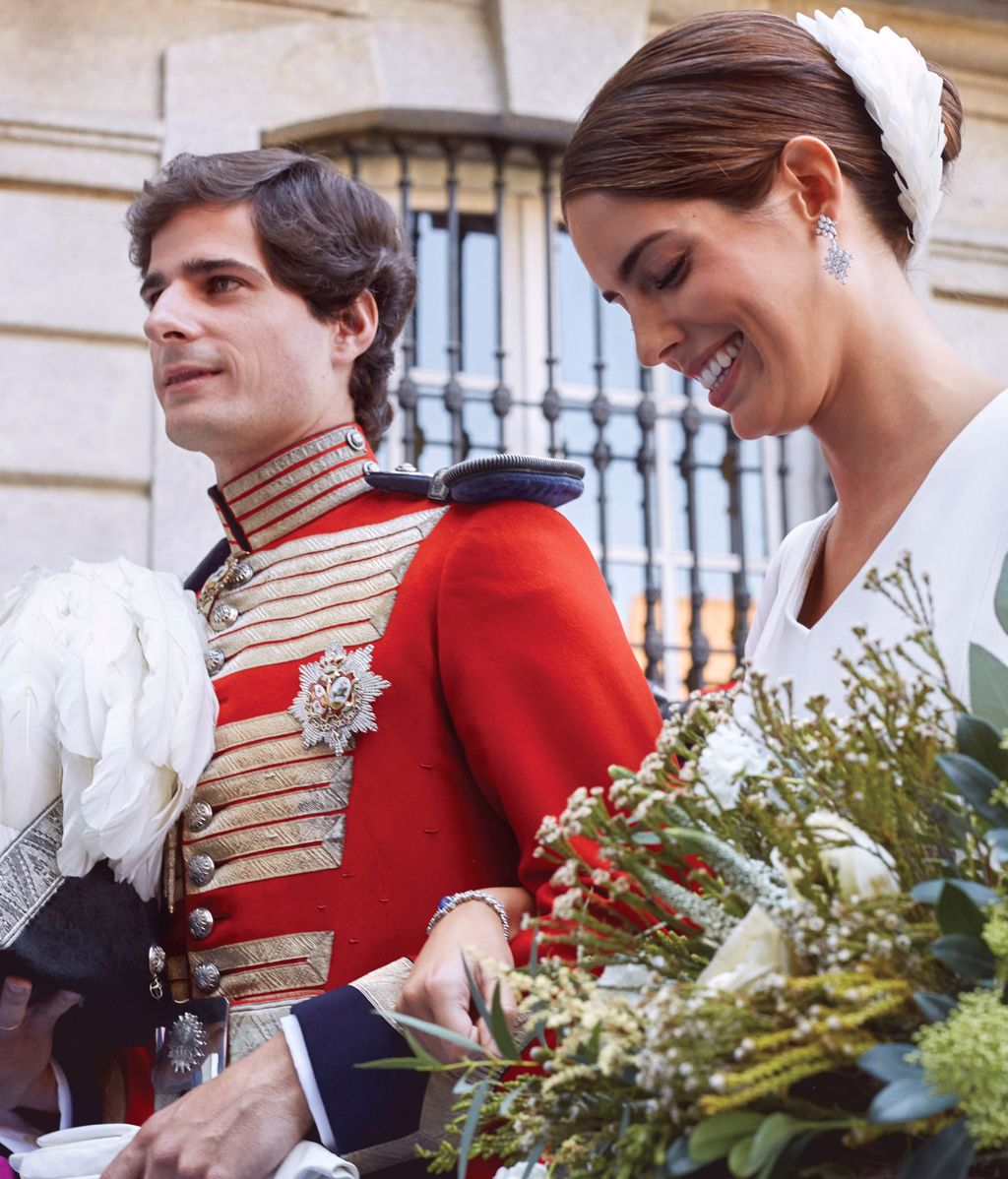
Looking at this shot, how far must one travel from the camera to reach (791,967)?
1216 mm

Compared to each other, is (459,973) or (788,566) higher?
(788,566)

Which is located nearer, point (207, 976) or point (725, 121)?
point (725, 121)

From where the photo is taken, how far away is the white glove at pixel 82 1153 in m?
1.94

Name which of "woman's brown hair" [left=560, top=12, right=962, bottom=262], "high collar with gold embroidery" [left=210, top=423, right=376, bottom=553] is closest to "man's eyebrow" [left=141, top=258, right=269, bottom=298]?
"high collar with gold embroidery" [left=210, top=423, right=376, bottom=553]

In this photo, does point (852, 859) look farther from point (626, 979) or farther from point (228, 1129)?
point (228, 1129)

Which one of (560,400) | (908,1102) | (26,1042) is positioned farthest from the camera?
(560,400)

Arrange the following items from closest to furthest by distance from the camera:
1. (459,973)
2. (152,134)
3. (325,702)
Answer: (459,973)
(325,702)
(152,134)

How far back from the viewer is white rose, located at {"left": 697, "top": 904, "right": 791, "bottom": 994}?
47.4 inches

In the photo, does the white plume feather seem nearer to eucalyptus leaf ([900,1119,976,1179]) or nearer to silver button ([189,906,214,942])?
silver button ([189,906,214,942])

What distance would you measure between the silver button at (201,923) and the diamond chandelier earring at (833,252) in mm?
1149

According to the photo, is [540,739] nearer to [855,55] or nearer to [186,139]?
[855,55]

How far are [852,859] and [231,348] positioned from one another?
1646 mm

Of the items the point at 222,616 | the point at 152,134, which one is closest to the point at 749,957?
the point at 222,616

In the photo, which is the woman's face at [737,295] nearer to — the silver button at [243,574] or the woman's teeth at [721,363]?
the woman's teeth at [721,363]
